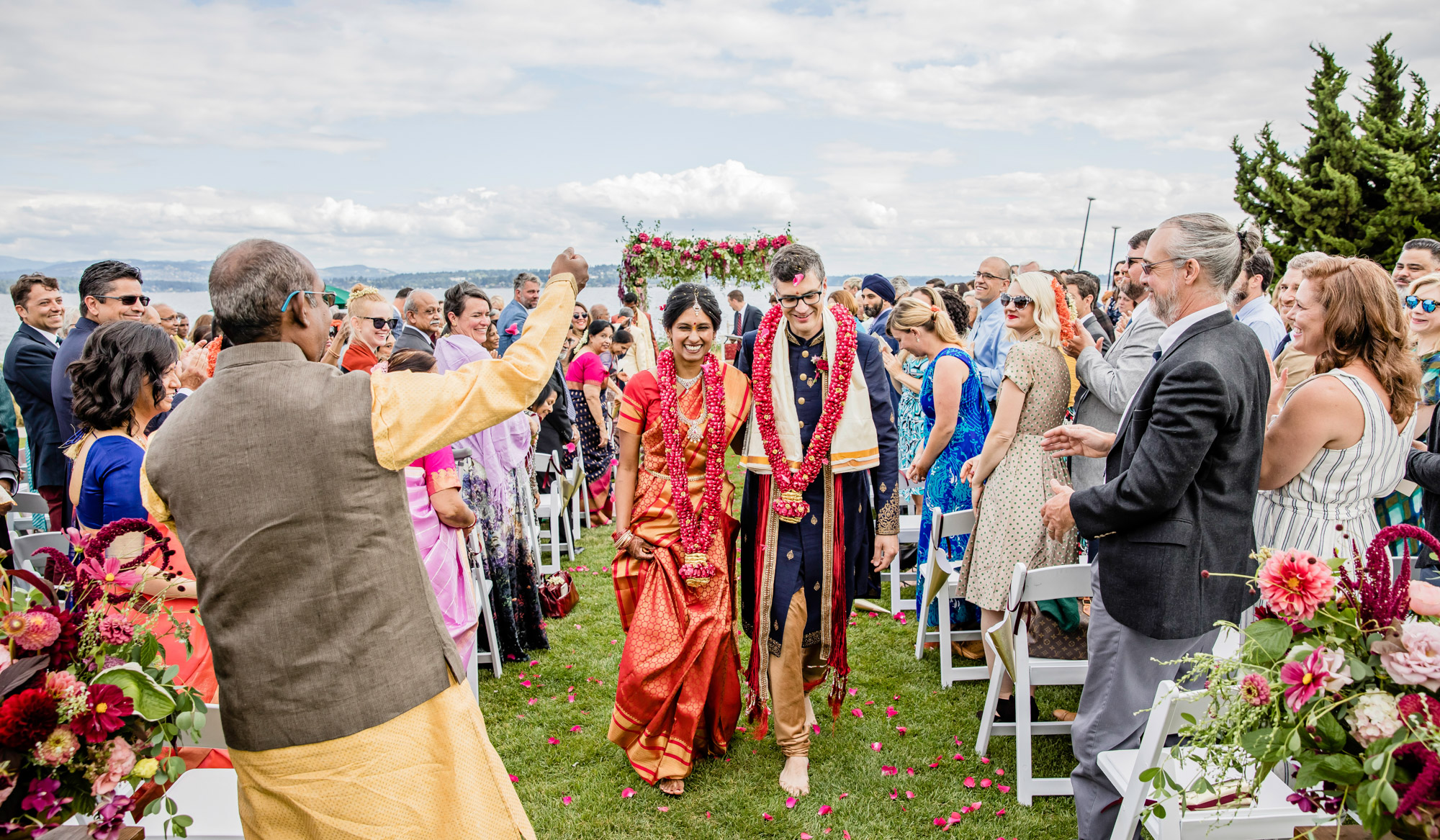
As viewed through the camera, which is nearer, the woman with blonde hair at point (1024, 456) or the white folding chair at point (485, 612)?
the woman with blonde hair at point (1024, 456)

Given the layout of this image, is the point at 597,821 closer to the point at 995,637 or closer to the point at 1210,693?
the point at 995,637

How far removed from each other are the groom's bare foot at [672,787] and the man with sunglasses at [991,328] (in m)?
3.32

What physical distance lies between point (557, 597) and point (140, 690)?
4694 millimetres

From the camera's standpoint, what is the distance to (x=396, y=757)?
6.68 ft

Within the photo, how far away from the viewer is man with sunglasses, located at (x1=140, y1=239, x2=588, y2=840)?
6.16 feet

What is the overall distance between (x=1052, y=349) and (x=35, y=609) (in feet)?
13.9

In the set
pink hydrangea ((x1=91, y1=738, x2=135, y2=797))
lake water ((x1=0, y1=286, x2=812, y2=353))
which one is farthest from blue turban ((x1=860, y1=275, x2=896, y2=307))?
pink hydrangea ((x1=91, y1=738, x2=135, y2=797))

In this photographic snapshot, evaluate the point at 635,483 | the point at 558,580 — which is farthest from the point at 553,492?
the point at 635,483

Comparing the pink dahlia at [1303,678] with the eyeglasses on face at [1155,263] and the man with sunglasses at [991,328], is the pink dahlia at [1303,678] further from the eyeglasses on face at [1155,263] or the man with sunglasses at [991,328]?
the man with sunglasses at [991,328]

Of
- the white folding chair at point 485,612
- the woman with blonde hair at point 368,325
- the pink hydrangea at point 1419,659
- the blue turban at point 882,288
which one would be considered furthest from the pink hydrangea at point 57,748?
the blue turban at point 882,288

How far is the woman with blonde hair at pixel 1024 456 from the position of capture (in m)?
4.37

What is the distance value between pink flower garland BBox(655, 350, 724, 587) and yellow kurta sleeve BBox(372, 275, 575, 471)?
1.83 m

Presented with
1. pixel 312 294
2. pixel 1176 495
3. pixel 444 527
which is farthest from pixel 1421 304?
pixel 444 527

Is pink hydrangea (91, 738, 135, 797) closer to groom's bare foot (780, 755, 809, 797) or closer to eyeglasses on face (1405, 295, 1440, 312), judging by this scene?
groom's bare foot (780, 755, 809, 797)
